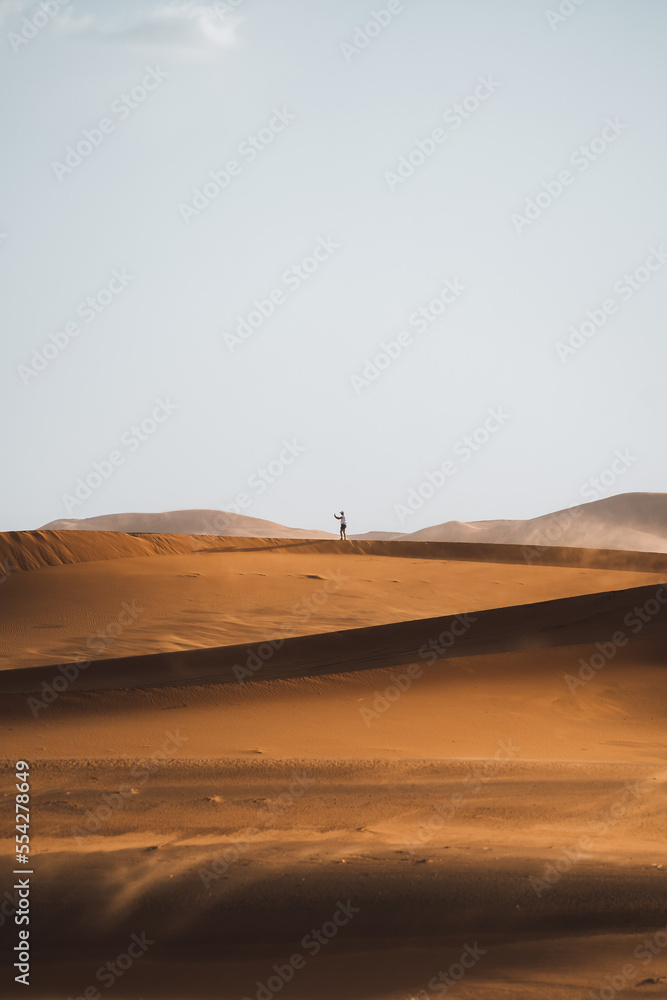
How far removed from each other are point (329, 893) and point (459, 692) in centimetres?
460

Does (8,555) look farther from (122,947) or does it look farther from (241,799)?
(122,947)

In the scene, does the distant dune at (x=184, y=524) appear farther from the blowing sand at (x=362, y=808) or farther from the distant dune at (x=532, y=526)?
the blowing sand at (x=362, y=808)

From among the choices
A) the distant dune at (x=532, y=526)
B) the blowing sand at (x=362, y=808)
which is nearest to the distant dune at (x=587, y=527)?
the distant dune at (x=532, y=526)

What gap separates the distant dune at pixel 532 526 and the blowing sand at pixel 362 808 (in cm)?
4124

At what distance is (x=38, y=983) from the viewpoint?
8.99 ft

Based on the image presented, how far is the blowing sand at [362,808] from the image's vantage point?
2.81m

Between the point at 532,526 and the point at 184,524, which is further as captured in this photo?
the point at 184,524

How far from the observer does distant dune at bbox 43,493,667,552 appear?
175ft

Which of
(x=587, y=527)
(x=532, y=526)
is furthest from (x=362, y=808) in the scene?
(x=532, y=526)

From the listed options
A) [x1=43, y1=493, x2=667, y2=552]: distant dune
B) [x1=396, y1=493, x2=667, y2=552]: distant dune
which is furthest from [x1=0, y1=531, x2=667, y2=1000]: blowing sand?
[x1=396, y1=493, x2=667, y2=552]: distant dune

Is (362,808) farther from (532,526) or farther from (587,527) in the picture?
(532,526)

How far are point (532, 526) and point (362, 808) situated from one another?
58.1 m

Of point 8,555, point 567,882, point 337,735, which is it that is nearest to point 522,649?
point 337,735

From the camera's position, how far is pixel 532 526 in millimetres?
60219
